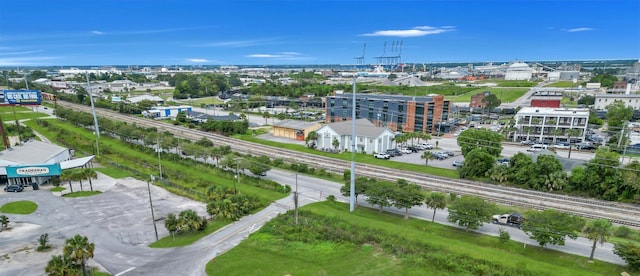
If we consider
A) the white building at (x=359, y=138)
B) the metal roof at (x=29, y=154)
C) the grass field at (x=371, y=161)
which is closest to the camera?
the metal roof at (x=29, y=154)

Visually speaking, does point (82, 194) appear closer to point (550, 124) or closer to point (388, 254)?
point (388, 254)

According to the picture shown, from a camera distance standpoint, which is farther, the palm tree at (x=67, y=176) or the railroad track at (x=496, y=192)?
the palm tree at (x=67, y=176)

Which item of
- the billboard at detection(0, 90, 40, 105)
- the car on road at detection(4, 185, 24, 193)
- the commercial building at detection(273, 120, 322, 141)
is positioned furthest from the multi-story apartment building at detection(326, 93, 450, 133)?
the billboard at detection(0, 90, 40, 105)

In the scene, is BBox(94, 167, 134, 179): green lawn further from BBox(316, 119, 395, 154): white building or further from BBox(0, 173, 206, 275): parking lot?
BBox(316, 119, 395, 154): white building

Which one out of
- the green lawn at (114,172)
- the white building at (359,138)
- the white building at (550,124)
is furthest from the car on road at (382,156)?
the green lawn at (114,172)

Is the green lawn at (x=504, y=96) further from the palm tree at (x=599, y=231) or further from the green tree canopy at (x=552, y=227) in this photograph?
the palm tree at (x=599, y=231)
